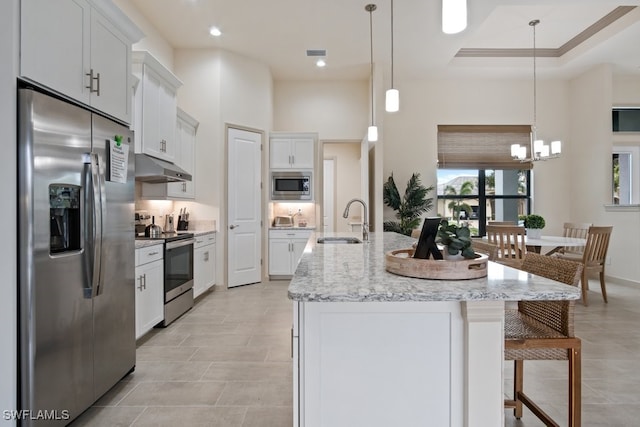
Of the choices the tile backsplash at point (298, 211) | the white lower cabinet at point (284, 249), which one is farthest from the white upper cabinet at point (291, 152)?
the white lower cabinet at point (284, 249)

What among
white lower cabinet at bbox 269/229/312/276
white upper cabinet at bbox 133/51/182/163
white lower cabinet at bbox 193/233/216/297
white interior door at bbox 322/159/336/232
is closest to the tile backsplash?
white lower cabinet at bbox 269/229/312/276

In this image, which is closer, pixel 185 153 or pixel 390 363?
pixel 390 363

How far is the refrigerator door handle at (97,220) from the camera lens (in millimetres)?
1912

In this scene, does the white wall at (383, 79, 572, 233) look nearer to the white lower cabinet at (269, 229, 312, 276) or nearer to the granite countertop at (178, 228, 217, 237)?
the white lower cabinet at (269, 229, 312, 276)

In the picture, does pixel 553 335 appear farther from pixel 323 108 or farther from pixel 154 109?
pixel 323 108

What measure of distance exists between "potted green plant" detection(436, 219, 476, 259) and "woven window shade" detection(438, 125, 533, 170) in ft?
16.8

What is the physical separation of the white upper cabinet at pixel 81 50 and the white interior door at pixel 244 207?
274 cm

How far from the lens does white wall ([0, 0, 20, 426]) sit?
1528 millimetres

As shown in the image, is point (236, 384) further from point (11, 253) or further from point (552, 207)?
point (552, 207)

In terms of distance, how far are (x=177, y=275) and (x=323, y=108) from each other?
3939 mm

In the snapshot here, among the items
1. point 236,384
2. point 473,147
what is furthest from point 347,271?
point 473,147

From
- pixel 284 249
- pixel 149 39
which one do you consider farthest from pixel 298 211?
pixel 149 39

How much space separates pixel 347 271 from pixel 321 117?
5150 mm

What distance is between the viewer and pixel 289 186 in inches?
229
